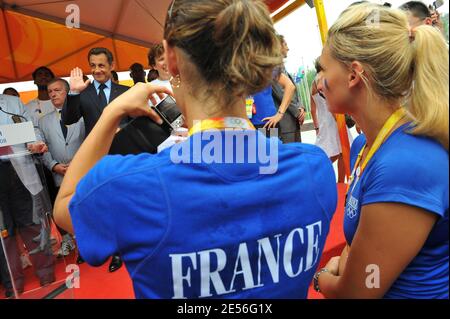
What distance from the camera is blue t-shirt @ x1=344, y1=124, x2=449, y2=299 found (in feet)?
2.26

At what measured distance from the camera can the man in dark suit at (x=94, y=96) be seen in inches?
98.4

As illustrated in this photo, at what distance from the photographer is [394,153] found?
752 mm

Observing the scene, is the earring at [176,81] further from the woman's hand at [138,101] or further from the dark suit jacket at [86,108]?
the dark suit jacket at [86,108]

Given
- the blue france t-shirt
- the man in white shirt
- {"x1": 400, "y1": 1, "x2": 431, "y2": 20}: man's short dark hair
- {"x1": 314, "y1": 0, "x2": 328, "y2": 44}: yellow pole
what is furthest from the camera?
the man in white shirt

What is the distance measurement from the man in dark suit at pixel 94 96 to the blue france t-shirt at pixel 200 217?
1838mm

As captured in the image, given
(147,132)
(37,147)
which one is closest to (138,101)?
(147,132)

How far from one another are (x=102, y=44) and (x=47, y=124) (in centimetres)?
339

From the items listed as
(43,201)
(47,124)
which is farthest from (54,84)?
(43,201)

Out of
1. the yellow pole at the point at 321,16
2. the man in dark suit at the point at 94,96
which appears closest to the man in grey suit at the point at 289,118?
the yellow pole at the point at 321,16

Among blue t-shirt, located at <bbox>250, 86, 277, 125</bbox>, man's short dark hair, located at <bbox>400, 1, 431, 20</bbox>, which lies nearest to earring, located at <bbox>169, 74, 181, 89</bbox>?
man's short dark hair, located at <bbox>400, 1, 431, 20</bbox>

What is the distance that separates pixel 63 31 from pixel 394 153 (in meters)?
5.70

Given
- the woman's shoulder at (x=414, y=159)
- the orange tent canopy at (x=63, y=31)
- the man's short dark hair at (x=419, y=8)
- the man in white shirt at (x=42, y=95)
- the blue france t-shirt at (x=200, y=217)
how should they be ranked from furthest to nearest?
the orange tent canopy at (x=63, y=31), the man in white shirt at (x=42, y=95), the man's short dark hair at (x=419, y=8), the woman's shoulder at (x=414, y=159), the blue france t-shirt at (x=200, y=217)

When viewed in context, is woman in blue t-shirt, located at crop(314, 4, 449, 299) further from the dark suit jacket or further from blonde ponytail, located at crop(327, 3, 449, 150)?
the dark suit jacket
